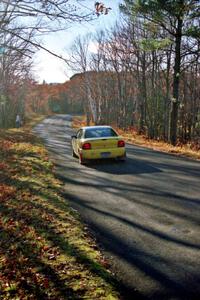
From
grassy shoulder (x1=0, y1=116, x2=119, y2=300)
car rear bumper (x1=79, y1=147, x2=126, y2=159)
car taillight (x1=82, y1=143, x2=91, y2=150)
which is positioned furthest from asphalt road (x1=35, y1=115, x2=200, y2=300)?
car taillight (x1=82, y1=143, x2=91, y2=150)

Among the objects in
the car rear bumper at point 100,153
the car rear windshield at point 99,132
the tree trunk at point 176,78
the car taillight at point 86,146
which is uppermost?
the tree trunk at point 176,78

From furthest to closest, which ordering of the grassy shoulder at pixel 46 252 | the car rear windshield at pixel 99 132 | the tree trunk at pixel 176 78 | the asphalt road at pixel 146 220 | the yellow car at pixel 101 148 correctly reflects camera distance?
the tree trunk at pixel 176 78
the car rear windshield at pixel 99 132
the yellow car at pixel 101 148
the asphalt road at pixel 146 220
the grassy shoulder at pixel 46 252

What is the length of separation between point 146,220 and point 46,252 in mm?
2163

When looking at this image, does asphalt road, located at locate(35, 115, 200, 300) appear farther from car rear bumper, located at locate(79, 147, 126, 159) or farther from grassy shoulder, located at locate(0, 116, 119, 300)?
car rear bumper, located at locate(79, 147, 126, 159)

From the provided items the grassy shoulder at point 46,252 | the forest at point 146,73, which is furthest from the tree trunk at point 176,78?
the grassy shoulder at point 46,252

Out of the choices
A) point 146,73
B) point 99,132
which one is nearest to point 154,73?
point 146,73

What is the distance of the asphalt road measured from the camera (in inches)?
169

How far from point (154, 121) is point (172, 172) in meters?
22.4

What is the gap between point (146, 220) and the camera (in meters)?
6.52

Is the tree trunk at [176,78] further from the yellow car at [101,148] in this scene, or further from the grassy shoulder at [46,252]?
the grassy shoulder at [46,252]

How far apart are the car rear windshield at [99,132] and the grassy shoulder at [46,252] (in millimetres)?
5108

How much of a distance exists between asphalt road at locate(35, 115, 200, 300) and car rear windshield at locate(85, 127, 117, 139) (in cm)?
163

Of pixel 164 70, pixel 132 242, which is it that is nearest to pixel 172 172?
pixel 132 242

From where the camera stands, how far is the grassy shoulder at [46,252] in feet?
13.3
